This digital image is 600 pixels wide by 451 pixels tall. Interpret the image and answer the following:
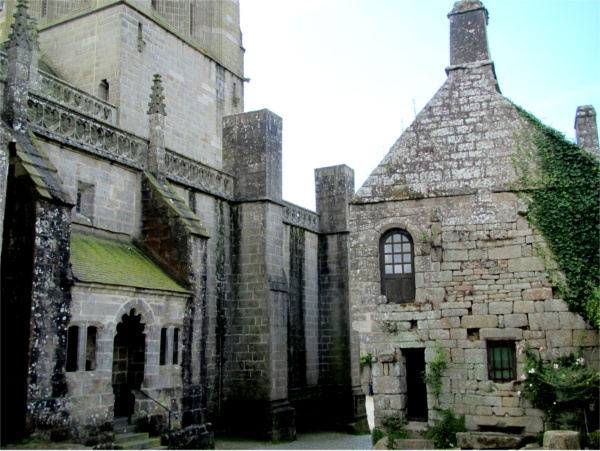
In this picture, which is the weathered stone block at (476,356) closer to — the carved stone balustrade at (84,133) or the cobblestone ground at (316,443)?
the cobblestone ground at (316,443)

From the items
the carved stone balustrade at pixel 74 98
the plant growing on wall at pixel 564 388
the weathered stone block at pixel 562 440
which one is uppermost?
the carved stone balustrade at pixel 74 98

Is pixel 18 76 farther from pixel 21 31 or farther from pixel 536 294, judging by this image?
pixel 536 294

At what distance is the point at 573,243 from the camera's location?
11.5 meters

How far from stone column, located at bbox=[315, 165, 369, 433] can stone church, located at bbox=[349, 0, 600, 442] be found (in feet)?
29.1

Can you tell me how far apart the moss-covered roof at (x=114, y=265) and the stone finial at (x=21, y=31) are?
388 centimetres

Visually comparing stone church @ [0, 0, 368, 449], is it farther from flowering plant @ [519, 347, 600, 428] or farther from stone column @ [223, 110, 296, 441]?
flowering plant @ [519, 347, 600, 428]

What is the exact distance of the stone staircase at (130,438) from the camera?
39.1 feet

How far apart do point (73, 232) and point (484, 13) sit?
9.87 m

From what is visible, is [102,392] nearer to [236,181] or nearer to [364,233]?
[364,233]

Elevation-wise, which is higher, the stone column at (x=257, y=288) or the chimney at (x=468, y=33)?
the chimney at (x=468, y=33)

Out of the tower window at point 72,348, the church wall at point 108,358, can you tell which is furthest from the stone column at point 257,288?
the tower window at point 72,348

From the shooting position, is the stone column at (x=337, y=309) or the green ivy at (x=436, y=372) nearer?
the green ivy at (x=436, y=372)

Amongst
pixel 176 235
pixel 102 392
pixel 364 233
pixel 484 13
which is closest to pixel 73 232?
pixel 176 235

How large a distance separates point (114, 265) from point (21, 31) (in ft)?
16.0
